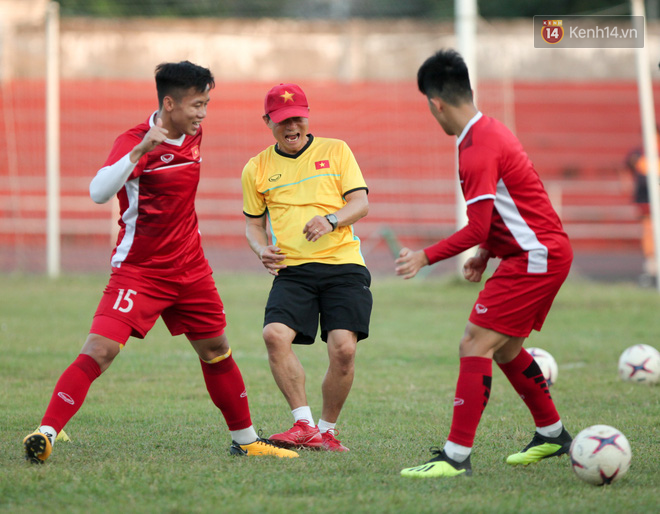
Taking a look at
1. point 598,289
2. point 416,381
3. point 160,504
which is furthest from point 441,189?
point 160,504

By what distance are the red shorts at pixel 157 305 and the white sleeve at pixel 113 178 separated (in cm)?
53

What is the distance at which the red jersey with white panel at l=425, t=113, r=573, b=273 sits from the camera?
14.7ft

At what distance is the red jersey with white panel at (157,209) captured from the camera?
16.5 feet

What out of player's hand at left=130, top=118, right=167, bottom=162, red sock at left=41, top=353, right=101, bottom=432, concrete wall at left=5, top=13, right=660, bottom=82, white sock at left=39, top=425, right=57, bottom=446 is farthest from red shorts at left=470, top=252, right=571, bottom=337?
concrete wall at left=5, top=13, right=660, bottom=82

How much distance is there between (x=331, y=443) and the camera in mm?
5352

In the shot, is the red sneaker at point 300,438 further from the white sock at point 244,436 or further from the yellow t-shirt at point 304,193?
the yellow t-shirt at point 304,193

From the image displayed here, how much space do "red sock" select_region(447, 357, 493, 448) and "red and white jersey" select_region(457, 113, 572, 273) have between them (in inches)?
23.2

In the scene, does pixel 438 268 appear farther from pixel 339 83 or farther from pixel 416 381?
pixel 416 381

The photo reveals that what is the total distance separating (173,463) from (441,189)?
903 inches

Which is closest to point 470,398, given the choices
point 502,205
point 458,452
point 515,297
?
point 458,452

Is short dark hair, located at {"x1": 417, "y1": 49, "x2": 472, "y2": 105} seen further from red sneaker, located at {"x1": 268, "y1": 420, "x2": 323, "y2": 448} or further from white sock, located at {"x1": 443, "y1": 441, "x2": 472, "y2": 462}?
red sneaker, located at {"x1": 268, "y1": 420, "x2": 323, "y2": 448}

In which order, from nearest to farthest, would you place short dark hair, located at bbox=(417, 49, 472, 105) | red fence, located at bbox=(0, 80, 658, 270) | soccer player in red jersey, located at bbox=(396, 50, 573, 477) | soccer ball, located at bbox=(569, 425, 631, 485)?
soccer ball, located at bbox=(569, 425, 631, 485) < soccer player in red jersey, located at bbox=(396, 50, 573, 477) < short dark hair, located at bbox=(417, 49, 472, 105) < red fence, located at bbox=(0, 80, 658, 270)

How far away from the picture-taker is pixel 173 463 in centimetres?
484

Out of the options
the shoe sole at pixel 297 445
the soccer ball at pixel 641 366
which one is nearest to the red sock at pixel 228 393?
the shoe sole at pixel 297 445
